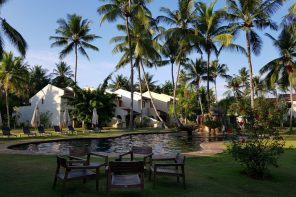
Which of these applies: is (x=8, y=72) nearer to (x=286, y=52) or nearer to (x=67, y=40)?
(x=67, y=40)

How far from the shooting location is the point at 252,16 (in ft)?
96.3

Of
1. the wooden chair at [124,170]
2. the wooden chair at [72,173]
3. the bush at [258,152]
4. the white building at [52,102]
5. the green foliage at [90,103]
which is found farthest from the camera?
the white building at [52,102]

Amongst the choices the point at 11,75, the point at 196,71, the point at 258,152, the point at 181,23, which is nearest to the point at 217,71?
the point at 196,71

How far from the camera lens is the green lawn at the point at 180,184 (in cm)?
721

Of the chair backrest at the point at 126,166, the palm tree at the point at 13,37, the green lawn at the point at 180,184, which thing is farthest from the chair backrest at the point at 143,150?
the palm tree at the point at 13,37

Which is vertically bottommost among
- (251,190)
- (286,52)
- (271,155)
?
(251,190)

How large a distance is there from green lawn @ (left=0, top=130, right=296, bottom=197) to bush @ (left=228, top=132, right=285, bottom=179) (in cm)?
38

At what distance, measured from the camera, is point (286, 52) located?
36.2 metres

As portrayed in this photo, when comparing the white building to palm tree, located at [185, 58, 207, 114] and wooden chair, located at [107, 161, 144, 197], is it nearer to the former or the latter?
palm tree, located at [185, 58, 207, 114]

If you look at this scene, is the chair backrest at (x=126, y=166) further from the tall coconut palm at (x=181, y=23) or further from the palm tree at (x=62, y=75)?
the palm tree at (x=62, y=75)

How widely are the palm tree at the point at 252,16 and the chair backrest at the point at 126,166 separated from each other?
77.4 ft

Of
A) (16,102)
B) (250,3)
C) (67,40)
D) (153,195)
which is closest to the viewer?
(153,195)

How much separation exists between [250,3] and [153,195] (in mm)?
25966

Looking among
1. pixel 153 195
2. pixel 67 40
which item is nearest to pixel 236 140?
pixel 153 195
